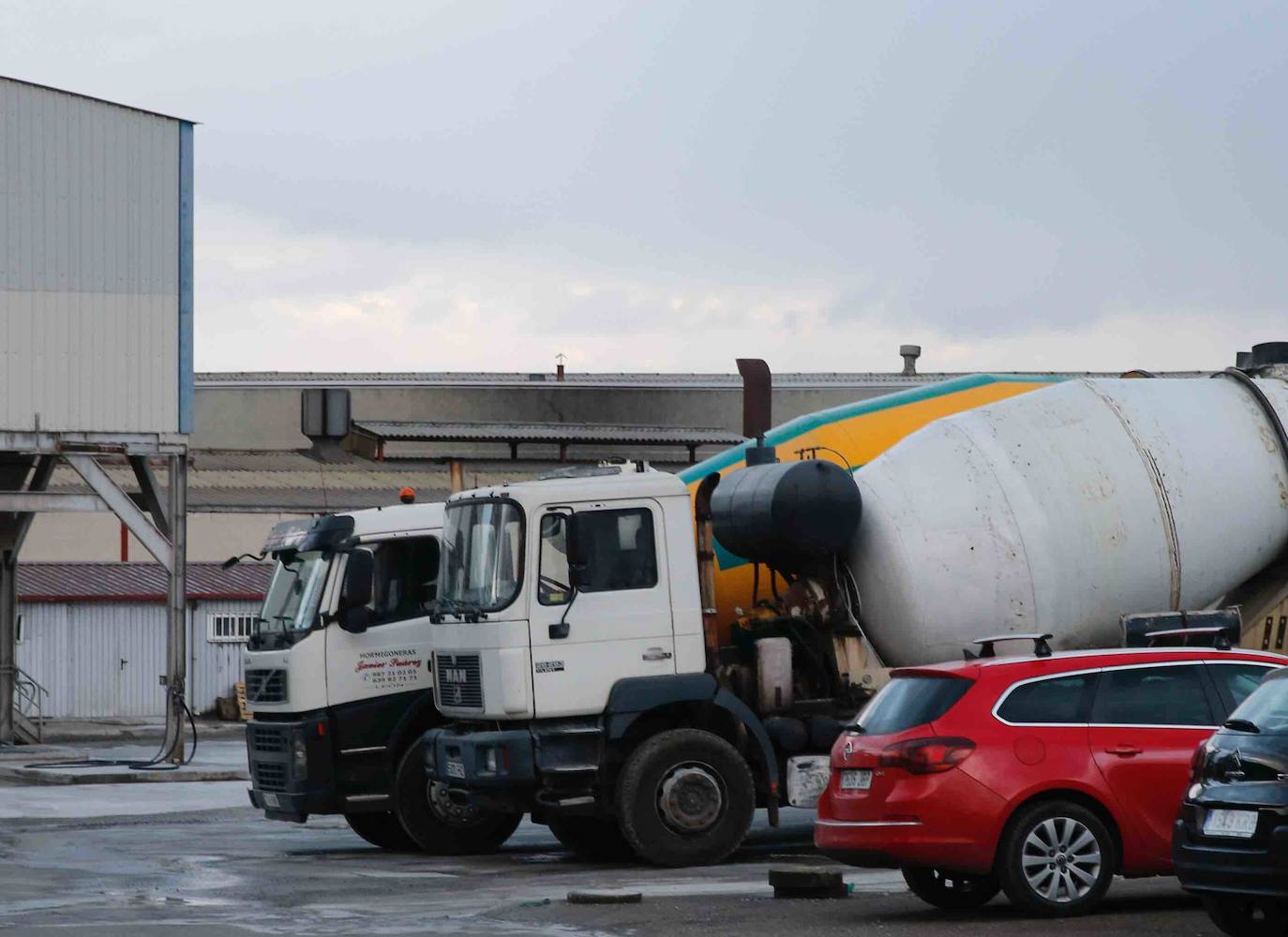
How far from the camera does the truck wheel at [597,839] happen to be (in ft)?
54.5

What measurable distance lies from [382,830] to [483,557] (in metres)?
3.80

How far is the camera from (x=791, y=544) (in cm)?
1597

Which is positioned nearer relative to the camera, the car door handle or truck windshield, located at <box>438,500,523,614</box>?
the car door handle

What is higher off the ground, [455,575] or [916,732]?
→ [455,575]

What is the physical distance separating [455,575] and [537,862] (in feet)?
8.27

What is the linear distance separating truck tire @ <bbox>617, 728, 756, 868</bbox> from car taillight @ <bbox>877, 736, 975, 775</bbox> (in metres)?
3.91

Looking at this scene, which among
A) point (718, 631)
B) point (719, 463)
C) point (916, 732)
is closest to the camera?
point (916, 732)

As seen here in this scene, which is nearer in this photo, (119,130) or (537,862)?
(537,862)

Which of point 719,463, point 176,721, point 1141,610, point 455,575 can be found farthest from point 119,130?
point 1141,610

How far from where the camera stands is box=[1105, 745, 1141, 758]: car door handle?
1185 centimetres

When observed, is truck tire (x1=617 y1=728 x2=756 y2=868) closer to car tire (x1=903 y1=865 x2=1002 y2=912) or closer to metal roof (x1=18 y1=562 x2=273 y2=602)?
car tire (x1=903 y1=865 x2=1002 y2=912)

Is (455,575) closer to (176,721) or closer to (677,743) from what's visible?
(677,743)

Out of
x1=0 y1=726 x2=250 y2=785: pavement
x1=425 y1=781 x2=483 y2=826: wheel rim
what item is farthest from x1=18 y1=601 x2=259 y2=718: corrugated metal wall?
x1=425 y1=781 x2=483 y2=826: wheel rim

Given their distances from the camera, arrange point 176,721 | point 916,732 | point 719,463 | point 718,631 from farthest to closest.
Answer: point 176,721, point 719,463, point 718,631, point 916,732
